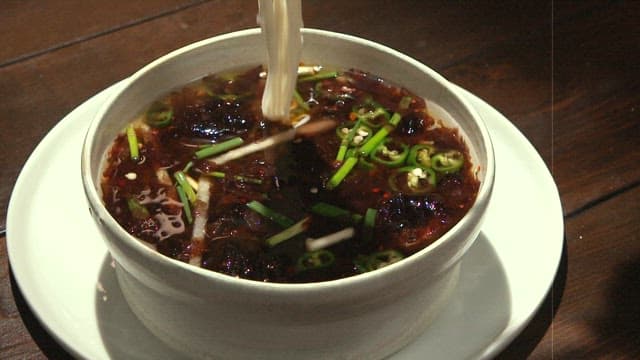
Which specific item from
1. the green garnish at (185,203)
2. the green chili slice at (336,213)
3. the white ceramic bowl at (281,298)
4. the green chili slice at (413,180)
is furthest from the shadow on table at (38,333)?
the green chili slice at (413,180)

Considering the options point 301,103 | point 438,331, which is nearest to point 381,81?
point 301,103

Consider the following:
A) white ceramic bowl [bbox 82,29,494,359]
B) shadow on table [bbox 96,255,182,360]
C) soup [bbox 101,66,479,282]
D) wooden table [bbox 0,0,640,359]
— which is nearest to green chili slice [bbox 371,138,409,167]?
soup [bbox 101,66,479,282]

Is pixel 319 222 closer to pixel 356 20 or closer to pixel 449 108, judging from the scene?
pixel 449 108

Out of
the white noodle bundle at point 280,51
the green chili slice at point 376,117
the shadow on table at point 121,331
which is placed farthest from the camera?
the green chili slice at point 376,117

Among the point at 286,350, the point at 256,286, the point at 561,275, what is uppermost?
Result: the point at 256,286

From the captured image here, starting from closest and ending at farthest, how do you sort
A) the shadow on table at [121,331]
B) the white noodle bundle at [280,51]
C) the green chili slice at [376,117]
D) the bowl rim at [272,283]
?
the bowl rim at [272,283]
the shadow on table at [121,331]
the white noodle bundle at [280,51]
the green chili slice at [376,117]

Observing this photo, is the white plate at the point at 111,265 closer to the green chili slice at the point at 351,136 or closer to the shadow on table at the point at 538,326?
the shadow on table at the point at 538,326

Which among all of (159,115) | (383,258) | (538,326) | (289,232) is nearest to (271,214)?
(289,232)
